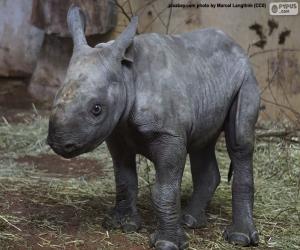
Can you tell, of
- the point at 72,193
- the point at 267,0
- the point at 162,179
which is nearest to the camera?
the point at 162,179

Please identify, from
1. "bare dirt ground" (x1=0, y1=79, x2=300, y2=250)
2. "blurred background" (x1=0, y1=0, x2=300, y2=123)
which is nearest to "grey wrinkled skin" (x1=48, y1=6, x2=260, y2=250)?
"bare dirt ground" (x1=0, y1=79, x2=300, y2=250)

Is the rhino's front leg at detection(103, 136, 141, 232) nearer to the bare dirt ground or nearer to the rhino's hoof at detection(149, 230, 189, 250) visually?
the bare dirt ground

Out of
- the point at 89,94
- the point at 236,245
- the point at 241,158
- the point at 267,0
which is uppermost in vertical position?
the point at 267,0

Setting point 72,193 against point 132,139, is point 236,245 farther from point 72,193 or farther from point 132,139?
point 72,193

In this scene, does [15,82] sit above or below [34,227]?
above

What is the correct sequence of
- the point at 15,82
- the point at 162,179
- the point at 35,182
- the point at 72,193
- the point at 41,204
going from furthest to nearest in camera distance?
1. the point at 15,82
2. the point at 35,182
3. the point at 72,193
4. the point at 41,204
5. the point at 162,179

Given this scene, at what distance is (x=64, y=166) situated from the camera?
17.3ft

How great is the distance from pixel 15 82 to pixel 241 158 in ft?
13.3

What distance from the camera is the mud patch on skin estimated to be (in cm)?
503

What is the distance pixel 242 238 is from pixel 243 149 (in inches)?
18.6

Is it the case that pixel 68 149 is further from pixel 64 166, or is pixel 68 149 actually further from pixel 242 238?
pixel 64 166

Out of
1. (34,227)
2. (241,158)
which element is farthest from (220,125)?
(34,227)

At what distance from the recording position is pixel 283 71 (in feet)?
20.7

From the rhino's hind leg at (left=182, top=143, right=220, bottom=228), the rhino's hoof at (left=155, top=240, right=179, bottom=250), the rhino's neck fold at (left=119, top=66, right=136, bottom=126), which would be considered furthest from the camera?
the rhino's hind leg at (left=182, top=143, right=220, bottom=228)
